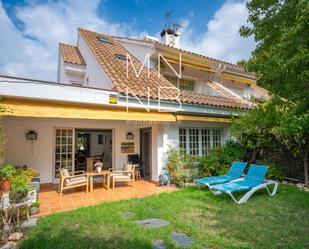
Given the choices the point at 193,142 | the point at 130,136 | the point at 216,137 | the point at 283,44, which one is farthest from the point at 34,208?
the point at 216,137

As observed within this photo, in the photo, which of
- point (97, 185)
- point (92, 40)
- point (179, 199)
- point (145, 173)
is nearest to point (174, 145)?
point (145, 173)

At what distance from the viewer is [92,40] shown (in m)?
22.1

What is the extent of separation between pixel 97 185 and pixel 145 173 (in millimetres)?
4422

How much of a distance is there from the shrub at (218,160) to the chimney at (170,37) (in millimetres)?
16361

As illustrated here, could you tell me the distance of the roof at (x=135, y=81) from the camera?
1494cm

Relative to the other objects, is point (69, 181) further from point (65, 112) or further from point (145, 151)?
point (145, 151)

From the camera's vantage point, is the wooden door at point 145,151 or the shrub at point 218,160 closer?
the shrub at point 218,160

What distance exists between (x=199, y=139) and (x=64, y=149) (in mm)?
11584

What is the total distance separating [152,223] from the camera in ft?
27.8

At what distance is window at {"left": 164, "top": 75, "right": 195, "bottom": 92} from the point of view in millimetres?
21812

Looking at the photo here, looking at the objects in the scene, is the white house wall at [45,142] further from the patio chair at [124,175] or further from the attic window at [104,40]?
the attic window at [104,40]

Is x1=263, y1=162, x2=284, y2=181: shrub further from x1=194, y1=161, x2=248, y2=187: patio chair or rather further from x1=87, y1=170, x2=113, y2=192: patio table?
x1=87, y1=170, x2=113, y2=192: patio table

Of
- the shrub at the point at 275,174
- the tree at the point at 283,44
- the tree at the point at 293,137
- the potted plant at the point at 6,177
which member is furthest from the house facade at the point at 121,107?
the tree at the point at 283,44

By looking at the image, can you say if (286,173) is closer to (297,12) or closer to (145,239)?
(297,12)
